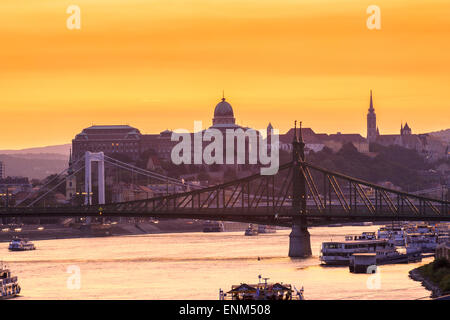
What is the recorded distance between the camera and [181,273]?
208 ft

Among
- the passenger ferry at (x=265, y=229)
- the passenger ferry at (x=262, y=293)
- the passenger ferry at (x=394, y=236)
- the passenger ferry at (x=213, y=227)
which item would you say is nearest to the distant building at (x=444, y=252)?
the passenger ferry at (x=262, y=293)

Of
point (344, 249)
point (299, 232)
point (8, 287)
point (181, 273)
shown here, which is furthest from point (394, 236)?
point (8, 287)

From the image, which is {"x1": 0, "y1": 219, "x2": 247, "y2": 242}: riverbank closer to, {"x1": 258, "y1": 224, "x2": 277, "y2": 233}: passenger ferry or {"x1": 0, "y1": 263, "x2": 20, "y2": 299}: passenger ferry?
{"x1": 258, "y1": 224, "x2": 277, "y2": 233}: passenger ferry

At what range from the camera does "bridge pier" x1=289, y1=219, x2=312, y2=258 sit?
76188mm

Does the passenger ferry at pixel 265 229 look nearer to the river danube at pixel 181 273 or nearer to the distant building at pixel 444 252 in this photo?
the river danube at pixel 181 273

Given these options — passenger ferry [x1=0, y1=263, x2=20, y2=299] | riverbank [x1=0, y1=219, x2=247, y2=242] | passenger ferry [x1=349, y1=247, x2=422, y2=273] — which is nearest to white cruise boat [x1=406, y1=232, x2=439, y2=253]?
passenger ferry [x1=349, y1=247, x2=422, y2=273]

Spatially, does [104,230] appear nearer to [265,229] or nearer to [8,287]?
[265,229]

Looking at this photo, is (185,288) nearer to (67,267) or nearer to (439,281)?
(439,281)

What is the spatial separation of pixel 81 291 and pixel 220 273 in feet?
36.0

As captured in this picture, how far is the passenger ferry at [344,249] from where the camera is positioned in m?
71.0

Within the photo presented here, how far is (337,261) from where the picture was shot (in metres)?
70.9

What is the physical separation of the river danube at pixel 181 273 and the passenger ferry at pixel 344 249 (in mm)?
932

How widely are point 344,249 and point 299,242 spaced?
428cm

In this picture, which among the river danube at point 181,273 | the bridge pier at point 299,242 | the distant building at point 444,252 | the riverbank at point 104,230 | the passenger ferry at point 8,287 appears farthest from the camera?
the riverbank at point 104,230
